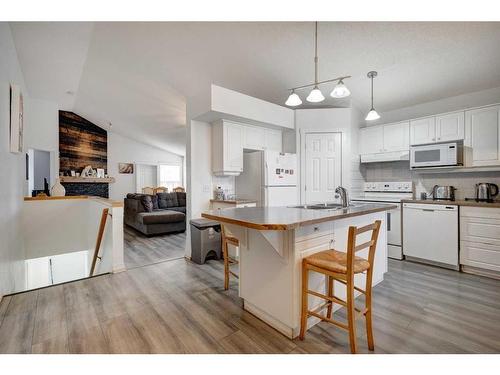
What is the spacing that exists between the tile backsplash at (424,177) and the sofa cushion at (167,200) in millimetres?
4741

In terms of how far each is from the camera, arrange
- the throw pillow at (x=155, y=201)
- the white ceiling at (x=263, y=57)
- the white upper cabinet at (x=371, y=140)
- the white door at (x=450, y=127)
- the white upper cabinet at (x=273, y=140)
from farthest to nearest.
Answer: the throw pillow at (x=155, y=201) → the white upper cabinet at (x=273, y=140) → the white upper cabinet at (x=371, y=140) → the white door at (x=450, y=127) → the white ceiling at (x=263, y=57)

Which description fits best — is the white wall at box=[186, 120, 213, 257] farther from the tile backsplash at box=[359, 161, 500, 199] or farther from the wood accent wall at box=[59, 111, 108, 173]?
the wood accent wall at box=[59, 111, 108, 173]

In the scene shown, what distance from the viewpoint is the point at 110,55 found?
3.72 metres

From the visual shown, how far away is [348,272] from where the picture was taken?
150 cm

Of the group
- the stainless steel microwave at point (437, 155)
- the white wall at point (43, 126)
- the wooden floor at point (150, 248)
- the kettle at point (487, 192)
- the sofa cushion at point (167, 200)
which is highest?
the white wall at point (43, 126)

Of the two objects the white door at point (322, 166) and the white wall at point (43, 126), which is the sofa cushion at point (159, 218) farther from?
the white wall at point (43, 126)

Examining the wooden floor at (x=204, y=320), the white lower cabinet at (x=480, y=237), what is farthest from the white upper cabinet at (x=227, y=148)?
the white lower cabinet at (x=480, y=237)

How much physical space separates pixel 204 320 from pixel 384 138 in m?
3.79

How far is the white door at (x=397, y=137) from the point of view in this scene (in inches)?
148

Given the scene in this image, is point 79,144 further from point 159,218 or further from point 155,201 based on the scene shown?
point 159,218

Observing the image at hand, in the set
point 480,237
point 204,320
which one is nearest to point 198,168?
point 204,320

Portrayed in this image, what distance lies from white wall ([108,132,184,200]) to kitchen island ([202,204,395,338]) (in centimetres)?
745

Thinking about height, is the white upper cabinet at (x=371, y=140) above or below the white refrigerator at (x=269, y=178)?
above

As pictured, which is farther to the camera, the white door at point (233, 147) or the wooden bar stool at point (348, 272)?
the white door at point (233, 147)
